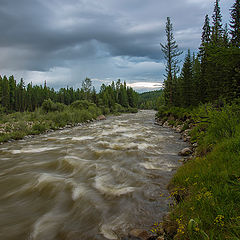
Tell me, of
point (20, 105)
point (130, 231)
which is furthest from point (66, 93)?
point (130, 231)

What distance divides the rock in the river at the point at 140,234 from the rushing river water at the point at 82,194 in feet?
0.66

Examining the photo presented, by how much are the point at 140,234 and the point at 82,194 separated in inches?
84.0

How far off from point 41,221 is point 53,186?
1.49m

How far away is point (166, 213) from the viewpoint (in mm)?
3270

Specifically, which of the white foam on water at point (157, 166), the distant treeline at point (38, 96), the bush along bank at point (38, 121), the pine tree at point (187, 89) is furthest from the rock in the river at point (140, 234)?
the distant treeline at point (38, 96)

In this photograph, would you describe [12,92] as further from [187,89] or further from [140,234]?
[140,234]

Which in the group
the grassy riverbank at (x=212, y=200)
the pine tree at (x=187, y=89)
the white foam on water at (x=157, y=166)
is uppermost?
the pine tree at (x=187, y=89)

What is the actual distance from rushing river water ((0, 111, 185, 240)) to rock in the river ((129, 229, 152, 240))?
0.66ft

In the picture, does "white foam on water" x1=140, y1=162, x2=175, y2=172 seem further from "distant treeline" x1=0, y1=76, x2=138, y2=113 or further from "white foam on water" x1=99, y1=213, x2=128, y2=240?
"distant treeline" x1=0, y1=76, x2=138, y2=113

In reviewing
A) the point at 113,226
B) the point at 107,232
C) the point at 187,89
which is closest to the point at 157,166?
the point at 113,226

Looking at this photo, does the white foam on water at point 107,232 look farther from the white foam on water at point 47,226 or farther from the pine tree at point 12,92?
the pine tree at point 12,92

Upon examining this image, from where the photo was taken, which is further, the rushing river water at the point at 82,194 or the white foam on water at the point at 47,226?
the rushing river water at the point at 82,194

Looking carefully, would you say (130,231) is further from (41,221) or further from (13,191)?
(13,191)

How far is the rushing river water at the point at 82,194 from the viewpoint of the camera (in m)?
3.14
